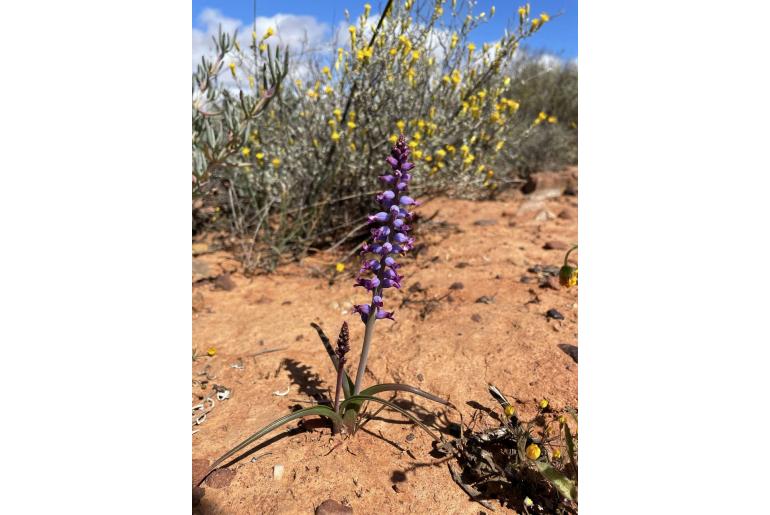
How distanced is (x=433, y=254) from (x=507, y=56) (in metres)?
1.47

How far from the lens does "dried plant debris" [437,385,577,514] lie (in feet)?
3.88

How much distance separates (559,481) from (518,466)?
128 millimetres

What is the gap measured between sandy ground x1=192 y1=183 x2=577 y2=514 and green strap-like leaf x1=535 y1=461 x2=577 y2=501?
0.47ft

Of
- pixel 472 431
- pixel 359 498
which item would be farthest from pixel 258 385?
pixel 472 431

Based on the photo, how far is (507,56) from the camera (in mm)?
3297

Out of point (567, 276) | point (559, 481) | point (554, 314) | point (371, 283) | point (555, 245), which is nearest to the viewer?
point (559, 481)

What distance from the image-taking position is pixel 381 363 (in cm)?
184

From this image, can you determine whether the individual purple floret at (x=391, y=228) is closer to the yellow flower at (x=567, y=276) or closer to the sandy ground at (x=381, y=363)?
the sandy ground at (x=381, y=363)

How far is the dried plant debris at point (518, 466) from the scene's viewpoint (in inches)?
46.6

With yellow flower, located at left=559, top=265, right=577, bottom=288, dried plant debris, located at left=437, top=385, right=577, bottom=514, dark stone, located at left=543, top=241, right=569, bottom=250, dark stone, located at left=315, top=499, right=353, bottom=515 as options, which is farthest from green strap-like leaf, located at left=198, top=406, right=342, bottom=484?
dark stone, located at left=543, top=241, right=569, bottom=250

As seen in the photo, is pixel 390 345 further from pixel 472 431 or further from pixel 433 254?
pixel 433 254

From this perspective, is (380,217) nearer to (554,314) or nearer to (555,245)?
(554,314)

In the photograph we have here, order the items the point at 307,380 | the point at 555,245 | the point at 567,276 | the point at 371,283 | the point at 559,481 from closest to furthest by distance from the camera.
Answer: the point at 559,481 < the point at 371,283 < the point at 567,276 < the point at 307,380 < the point at 555,245

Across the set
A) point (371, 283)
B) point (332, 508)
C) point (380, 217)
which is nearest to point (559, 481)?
point (332, 508)
